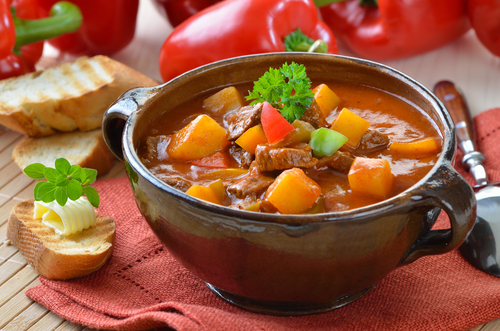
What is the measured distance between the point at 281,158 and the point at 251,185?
0.17 m

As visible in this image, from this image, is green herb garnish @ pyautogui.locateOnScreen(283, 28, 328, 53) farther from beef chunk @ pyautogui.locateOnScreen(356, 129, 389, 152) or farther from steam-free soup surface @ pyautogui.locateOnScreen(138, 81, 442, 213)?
beef chunk @ pyautogui.locateOnScreen(356, 129, 389, 152)

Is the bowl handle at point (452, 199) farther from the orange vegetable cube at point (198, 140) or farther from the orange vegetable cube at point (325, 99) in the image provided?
the orange vegetable cube at point (198, 140)

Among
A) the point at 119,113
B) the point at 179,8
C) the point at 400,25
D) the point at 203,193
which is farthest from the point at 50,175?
the point at 400,25

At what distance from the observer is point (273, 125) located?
2.32m

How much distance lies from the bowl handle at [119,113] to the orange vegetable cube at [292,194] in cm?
76

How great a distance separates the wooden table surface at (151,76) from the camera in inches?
91.2

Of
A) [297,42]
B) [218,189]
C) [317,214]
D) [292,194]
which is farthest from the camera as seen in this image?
Answer: [297,42]

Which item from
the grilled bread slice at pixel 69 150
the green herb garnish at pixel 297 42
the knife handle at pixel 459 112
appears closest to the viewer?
the knife handle at pixel 459 112

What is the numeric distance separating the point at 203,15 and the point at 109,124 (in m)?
1.85

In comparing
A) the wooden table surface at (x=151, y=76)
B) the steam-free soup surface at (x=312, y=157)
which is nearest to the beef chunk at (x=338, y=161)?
the steam-free soup surface at (x=312, y=157)

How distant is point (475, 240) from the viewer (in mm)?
2498

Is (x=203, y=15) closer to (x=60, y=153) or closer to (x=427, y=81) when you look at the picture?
(x=60, y=153)

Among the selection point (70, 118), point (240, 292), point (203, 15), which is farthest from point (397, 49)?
point (240, 292)

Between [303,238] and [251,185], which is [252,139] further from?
[303,238]
